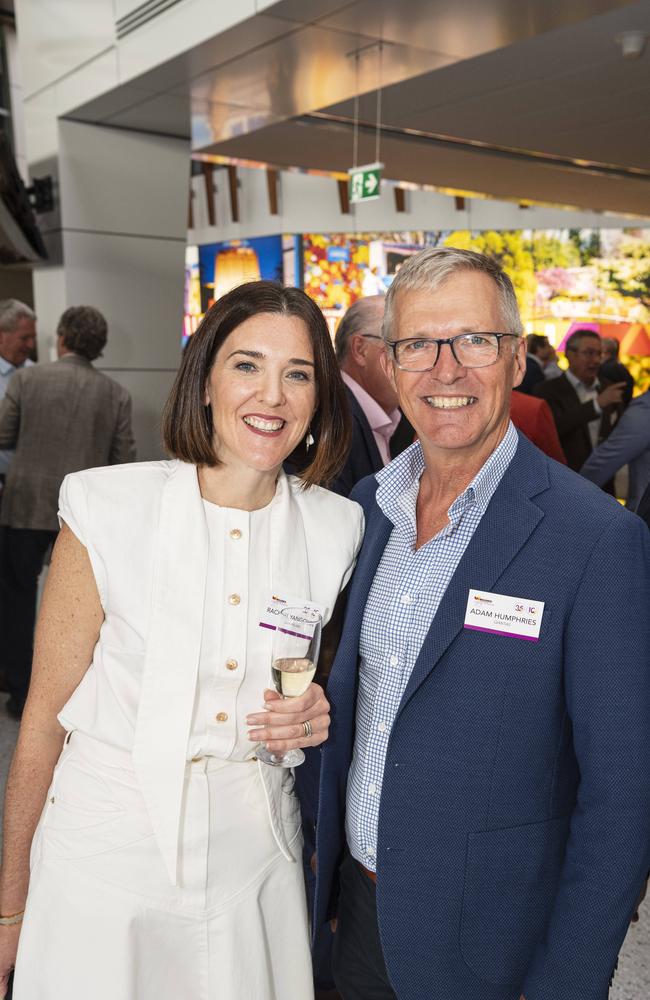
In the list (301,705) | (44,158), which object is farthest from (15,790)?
(44,158)

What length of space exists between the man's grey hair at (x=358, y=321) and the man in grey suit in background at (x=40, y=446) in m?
1.55

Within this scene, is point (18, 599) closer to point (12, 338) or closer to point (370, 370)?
point (12, 338)

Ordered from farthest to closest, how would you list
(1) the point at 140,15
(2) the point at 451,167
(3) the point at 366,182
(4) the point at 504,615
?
(2) the point at 451,167
(3) the point at 366,182
(1) the point at 140,15
(4) the point at 504,615

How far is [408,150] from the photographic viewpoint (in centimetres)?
833

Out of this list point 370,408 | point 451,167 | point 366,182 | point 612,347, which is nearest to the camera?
point 370,408

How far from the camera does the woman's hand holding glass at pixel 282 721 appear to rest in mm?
1485

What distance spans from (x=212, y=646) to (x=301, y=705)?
188mm

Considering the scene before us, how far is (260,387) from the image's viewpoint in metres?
1.61

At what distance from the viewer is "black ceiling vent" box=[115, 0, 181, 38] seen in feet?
16.7

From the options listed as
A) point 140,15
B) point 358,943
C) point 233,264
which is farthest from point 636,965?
point 233,264

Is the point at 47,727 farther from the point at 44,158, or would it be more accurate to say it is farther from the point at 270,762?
the point at 44,158

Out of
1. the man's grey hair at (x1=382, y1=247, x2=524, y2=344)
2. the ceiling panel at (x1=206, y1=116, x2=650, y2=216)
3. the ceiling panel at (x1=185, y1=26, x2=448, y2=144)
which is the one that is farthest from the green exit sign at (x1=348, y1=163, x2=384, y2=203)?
the man's grey hair at (x1=382, y1=247, x2=524, y2=344)

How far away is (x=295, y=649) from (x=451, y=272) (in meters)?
0.73

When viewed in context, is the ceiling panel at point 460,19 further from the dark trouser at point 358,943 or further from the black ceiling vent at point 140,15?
the dark trouser at point 358,943
